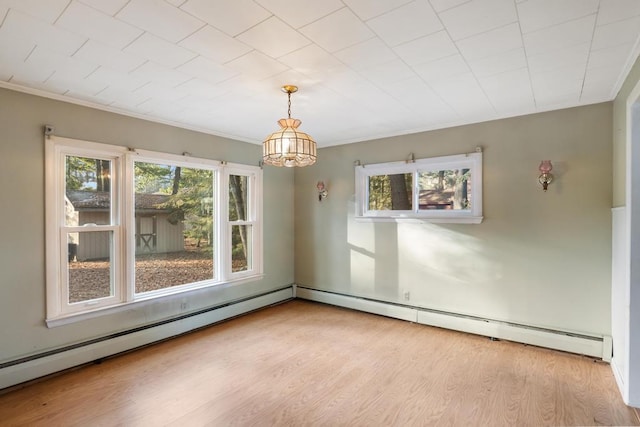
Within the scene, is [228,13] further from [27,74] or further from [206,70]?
[27,74]

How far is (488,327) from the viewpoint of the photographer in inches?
145

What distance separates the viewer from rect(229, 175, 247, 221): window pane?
14.8 feet

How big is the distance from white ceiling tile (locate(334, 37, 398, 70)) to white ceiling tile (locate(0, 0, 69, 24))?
1.54 m

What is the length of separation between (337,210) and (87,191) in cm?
309

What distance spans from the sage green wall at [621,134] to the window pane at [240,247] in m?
4.11

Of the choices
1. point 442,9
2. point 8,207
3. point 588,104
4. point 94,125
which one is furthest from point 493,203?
point 8,207

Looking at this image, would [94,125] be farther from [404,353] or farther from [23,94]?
[404,353]

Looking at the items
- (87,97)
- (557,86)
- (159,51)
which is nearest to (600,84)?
(557,86)

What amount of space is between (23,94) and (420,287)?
4483 mm

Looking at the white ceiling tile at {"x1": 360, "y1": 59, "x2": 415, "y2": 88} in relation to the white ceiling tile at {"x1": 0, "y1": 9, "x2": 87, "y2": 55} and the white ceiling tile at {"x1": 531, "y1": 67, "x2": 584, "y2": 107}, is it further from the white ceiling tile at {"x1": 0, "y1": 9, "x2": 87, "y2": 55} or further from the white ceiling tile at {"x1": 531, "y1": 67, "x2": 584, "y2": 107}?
the white ceiling tile at {"x1": 0, "y1": 9, "x2": 87, "y2": 55}

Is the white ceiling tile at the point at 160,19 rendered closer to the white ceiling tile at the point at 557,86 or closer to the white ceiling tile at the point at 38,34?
the white ceiling tile at the point at 38,34

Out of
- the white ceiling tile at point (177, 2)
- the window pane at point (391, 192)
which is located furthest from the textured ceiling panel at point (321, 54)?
the window pane at point (391, 192)

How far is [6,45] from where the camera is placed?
6.69 ft

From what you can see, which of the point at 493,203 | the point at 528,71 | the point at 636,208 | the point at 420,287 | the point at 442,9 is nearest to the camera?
the point at 442,9
